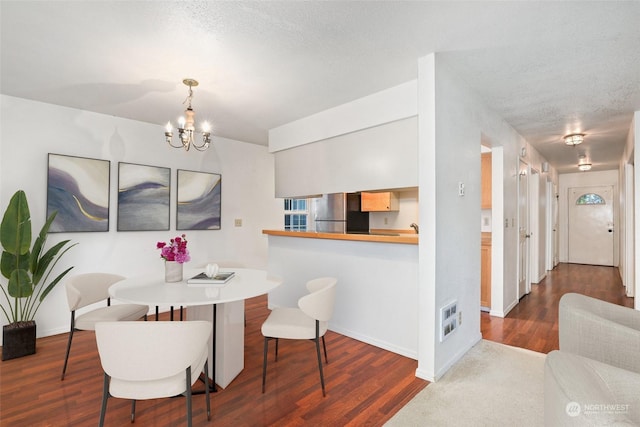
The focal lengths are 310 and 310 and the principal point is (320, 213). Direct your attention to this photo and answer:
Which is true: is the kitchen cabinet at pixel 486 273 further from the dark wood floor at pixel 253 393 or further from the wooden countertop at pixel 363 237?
the dark wood floor at pixel 253 393

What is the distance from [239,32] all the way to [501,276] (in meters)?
3.80

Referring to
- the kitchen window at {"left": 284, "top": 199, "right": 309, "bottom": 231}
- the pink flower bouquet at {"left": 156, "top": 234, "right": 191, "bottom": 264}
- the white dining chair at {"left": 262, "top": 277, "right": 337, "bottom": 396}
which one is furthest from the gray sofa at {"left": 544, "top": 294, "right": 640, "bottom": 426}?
the kitchen window at {"left": 284, "top": 199, "right": 309, "bottom": 231}

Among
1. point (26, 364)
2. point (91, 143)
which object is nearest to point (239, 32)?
point (91, 143)

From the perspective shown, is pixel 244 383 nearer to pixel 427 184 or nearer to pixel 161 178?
pixel 427 184

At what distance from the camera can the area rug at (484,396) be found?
74.9 inches

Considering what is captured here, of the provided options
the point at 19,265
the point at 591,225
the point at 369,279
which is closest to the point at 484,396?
the point at 369,279

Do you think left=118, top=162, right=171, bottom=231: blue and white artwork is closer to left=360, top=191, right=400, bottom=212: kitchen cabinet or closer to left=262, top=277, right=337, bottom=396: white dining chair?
left=262, top=277, right=337, bottom=396: white dining chair

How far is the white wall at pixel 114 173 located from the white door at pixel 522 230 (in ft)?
13.0

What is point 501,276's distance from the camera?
3.79 meters

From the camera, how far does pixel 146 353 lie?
55.6 inches

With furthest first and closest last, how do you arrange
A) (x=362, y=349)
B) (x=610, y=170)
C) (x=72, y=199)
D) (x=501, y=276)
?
(x=610, y=170) < (x=501, y=276) < (x=72, y=199) < (x=362, y=349)

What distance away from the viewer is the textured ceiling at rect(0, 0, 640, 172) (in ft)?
6.05

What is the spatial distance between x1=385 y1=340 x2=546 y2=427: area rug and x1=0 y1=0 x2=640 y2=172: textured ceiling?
2458 millimetres

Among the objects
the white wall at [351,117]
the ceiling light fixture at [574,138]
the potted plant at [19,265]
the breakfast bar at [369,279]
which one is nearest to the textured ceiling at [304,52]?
the white wall at [351,117]
